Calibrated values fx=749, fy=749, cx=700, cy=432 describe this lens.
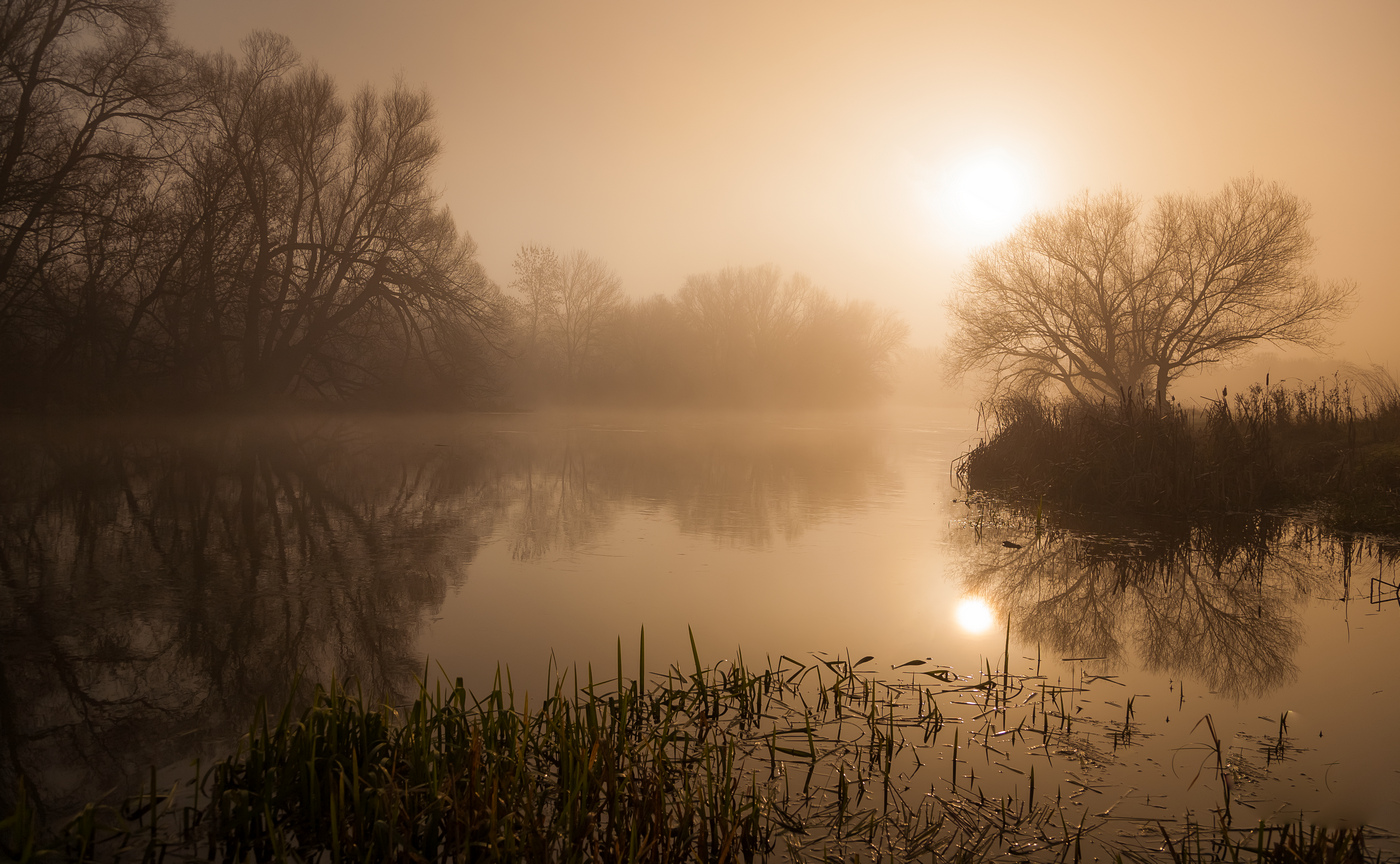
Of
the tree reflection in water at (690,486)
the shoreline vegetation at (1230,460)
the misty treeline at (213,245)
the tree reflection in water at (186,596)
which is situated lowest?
the tree reflection in water at (186,596)

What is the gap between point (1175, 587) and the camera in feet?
17.8

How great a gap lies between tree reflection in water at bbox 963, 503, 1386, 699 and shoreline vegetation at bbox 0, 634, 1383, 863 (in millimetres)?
1362

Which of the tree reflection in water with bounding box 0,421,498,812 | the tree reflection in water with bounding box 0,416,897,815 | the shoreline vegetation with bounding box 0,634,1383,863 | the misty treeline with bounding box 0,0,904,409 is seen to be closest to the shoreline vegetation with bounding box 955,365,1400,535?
the tree reflection in water with bounding box 0,416,897,815

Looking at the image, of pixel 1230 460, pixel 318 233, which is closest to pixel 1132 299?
pixel 1230 460

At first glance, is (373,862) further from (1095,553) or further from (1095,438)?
(1095,438)

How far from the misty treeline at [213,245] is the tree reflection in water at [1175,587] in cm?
1684

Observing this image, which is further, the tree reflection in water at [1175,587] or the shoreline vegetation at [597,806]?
the tree reflection in water at [1175,587]

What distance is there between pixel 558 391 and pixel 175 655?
38071 millimetres

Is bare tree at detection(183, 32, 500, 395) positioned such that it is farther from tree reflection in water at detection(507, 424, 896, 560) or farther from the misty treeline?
tree reflection in water at detection(507, 424, 896, 560)

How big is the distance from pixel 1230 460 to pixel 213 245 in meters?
22.1

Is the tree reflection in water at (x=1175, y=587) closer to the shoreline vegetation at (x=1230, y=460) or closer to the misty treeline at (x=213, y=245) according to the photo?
the shoreline vegetation at (x=1230, y=460)

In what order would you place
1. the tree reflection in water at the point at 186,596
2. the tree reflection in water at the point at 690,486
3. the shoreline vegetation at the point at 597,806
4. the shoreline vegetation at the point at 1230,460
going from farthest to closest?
the shoreline vegetation at the point at 1230,460, the tree reflection in water at the point at 690,486, the tree reflection in water at the point at 186,596, the shoreline vegetation at the point at 597,806

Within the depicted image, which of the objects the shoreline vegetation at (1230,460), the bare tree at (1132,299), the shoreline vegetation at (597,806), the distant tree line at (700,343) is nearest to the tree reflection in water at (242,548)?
the shoreline vegetation at (597,806)

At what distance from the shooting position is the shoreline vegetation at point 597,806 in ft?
6.76
